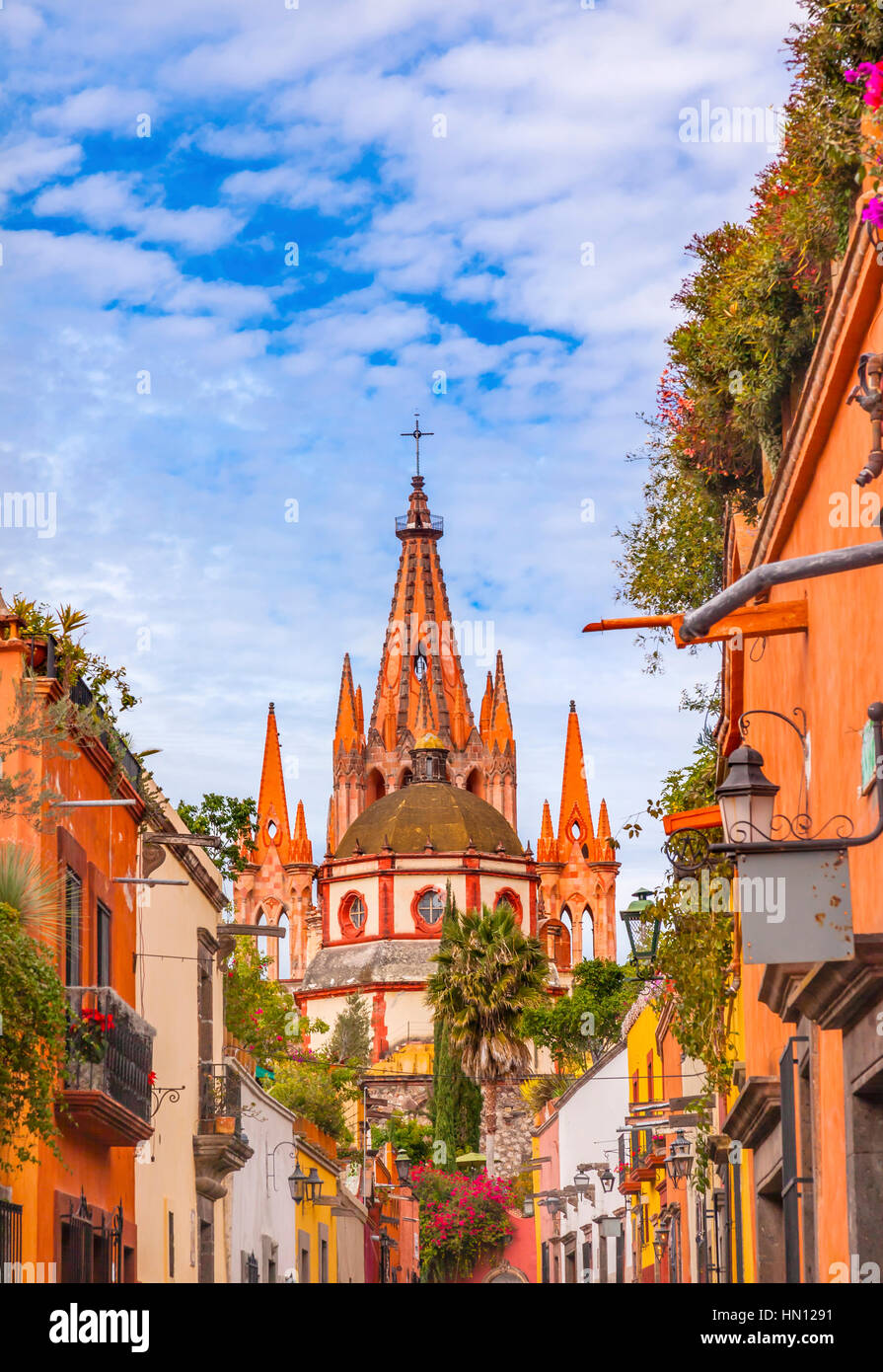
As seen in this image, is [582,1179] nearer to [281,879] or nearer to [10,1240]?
[10,1240]

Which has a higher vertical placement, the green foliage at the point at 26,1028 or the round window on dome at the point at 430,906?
the round window on dome at the point at 430,906

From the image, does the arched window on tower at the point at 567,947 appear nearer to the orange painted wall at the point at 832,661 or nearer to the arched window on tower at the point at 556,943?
the arched window on tower at the point at 556,943

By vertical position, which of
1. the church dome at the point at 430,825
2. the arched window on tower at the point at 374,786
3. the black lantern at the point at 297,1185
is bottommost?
the black lantern at the point at 297,1185

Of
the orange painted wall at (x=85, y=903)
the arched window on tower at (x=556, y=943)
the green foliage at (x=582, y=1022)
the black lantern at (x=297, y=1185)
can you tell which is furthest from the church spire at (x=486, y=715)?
the orange painted wall at (x=85, y=903)

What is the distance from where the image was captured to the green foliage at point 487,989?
57.6m

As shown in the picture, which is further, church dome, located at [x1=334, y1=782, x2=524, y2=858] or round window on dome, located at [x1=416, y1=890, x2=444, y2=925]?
church dome, located at [x1=334, y1=782, x2=524, y2=858]

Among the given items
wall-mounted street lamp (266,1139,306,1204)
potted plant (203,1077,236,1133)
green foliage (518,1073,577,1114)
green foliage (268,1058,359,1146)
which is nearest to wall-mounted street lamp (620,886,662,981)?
potted plant (203,1077,236,1133)

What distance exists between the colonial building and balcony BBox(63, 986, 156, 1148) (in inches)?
2358

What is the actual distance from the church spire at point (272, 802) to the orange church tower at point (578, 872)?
Answer: 13.5 m

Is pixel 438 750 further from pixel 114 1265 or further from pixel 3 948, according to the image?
pixel 3 948

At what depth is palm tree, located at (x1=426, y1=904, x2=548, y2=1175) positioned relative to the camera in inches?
2269

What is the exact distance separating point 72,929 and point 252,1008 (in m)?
22.8

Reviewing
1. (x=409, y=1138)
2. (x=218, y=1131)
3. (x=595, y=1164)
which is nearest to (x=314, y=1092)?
(x=595, y=1164)

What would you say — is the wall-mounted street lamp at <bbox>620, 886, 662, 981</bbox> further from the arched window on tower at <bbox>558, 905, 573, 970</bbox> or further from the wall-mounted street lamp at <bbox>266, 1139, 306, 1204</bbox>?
the arched window on tower at <bbox>558, 905, 573, 970</bbox>
